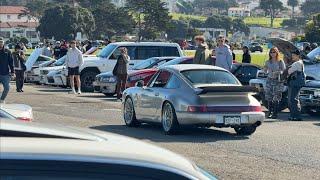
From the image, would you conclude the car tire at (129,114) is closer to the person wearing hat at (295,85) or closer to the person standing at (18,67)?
the person wearing hat at (295,85)

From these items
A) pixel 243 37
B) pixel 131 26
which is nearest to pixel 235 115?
pixel 131 26

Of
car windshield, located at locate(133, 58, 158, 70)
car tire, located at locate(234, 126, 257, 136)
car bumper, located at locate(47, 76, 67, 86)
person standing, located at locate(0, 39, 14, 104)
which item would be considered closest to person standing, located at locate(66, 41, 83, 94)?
car windshield, located at locate(133, 58, 158, 70)

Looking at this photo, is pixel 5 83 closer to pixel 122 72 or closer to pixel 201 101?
pixel 122 72

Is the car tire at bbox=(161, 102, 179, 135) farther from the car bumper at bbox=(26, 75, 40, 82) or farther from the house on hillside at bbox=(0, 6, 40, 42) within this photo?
the house on hillside at bbox=(0, 6, 40, 42)

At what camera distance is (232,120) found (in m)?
13.7

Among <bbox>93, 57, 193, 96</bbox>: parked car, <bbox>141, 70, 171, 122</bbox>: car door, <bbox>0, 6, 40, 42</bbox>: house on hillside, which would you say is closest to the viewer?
<bbox>141, 70, 171, 122</bbox>: car door

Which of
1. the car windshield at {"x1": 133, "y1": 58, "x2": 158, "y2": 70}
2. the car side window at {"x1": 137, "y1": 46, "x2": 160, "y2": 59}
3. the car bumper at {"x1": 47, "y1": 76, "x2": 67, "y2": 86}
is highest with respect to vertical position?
the car side window at {"x1": 137, "y1": 46, "x2": 160, "y2": 59}

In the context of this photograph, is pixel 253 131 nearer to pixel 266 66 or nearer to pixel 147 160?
pixel 266 66

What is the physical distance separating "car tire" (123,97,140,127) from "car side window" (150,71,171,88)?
2.60 ft

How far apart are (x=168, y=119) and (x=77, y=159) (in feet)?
37.0

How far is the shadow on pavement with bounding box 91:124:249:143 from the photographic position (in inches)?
533

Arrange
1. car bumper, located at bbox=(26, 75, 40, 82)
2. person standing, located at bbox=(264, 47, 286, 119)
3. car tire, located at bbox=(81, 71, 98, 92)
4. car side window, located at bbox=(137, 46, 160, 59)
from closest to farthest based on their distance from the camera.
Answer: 1. person standing, located at bbox=(264, 47, 286, 119)
2. car tire, located at bbox=(81, 71, 98, 92)
3. car side window, located at bbox=(137, 46, 160, 59)
4. car bumper, located at bbox=(26, 75, 40, 82)

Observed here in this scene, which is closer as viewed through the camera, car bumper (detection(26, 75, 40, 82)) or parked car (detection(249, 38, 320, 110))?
parked car (detection(249, 38, 320, 110))

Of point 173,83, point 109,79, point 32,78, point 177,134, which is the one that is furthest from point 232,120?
point 32,78
